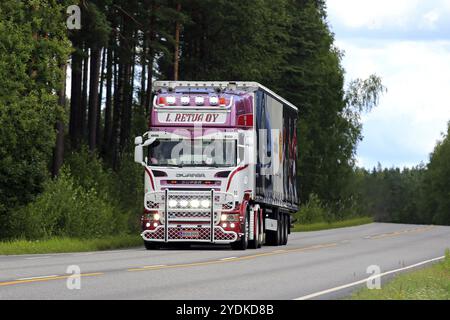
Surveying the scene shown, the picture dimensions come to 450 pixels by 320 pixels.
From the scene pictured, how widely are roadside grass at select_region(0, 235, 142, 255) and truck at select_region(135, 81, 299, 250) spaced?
1.93 meters

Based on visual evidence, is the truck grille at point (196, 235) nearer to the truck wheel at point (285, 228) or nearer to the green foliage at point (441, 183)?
the truck wheel at point (285, 228)

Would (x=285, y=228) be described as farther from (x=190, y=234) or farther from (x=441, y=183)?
(x=441, y=183)

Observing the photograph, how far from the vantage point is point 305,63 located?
7650 cm

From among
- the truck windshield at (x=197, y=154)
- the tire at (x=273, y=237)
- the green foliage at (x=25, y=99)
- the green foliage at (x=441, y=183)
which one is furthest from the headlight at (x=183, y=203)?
the green foliage at (x=441, y=183)

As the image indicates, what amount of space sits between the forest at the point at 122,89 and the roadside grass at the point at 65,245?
4.02 feet

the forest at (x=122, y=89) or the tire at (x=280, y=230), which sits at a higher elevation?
the forest at (x=122, y=89)

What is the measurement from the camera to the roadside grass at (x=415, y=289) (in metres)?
15.9

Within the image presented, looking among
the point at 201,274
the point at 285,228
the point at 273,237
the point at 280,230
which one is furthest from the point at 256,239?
the point at 201,274

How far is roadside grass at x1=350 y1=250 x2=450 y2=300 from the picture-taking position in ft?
52.2

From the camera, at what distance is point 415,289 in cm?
1719

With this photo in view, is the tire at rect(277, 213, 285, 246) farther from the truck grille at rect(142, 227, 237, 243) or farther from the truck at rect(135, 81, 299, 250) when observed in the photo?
the truck grille at rect(142, 227, 237, 243)

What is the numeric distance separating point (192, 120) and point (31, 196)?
533 cm

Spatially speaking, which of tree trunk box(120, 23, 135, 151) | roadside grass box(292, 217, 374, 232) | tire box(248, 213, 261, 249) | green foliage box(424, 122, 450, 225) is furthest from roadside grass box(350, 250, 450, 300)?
green foliage box(424, 122, 450, 225)
